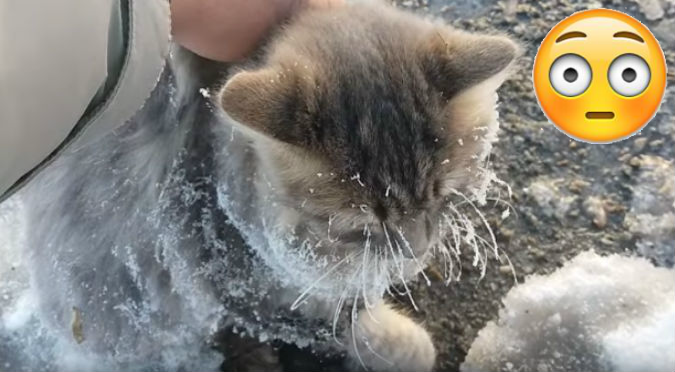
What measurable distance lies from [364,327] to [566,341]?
0.36 metres

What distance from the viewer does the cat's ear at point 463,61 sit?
32.4 inches

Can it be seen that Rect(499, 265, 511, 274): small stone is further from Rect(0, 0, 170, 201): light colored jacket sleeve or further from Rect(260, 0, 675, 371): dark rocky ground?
Rect(0, 0, 170, 201): light colored jacket sleeve

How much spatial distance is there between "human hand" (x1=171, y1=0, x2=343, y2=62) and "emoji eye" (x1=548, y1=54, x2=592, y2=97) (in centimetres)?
50

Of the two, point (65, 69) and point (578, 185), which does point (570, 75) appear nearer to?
point (578, 185)

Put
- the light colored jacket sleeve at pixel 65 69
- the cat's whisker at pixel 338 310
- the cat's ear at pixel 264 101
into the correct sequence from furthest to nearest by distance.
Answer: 1. the cat's whisker at pixel 338 310
2. the cat's ear at pixel 264 101
3. the light colored jacket sleeve at pixel 65 69

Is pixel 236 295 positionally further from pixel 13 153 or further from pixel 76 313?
pixel 13 153

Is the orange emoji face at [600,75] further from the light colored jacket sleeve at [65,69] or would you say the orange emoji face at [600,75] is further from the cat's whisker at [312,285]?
the light colored jacket sleeve at [65,69]

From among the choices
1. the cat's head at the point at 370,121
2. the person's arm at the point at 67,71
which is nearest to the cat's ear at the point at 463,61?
the cat's head at the point at 370,121

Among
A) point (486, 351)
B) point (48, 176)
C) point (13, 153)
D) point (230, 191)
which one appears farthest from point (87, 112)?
point (486, 351)

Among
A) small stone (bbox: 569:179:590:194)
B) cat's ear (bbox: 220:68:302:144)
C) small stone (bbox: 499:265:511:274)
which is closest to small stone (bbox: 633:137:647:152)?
small stone (bbox: 569:179:590:194)

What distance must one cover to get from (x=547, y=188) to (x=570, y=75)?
252 mm

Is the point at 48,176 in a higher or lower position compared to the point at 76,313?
higher

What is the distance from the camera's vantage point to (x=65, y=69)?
655mm

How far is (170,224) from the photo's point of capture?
108 centimetres
